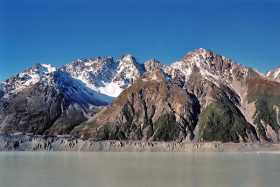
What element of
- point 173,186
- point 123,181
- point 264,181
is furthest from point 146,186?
point 264,181

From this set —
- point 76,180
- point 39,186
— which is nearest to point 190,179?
point 76,180

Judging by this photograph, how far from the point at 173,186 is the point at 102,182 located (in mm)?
11090

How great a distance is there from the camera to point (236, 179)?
7138cm

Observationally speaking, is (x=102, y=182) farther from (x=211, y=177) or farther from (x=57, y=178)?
(x=211, y=177)

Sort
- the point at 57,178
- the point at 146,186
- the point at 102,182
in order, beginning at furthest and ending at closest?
1. the point at 57,178
2. the point at 102,182
3. the point at 146,186

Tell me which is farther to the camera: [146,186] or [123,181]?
[123,181]

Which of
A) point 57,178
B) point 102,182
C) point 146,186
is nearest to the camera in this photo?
point 146,186

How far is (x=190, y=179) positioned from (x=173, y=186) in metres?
10.7

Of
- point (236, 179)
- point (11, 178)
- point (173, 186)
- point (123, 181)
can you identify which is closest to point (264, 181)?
point (236, 179)

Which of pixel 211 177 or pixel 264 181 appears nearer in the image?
pixel 264 181

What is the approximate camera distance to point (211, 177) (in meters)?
74.6

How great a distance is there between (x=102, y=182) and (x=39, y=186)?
9.60 m

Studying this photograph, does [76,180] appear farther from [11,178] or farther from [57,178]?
[11,178]

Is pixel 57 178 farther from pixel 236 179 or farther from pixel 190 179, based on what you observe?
pixel 236 179
